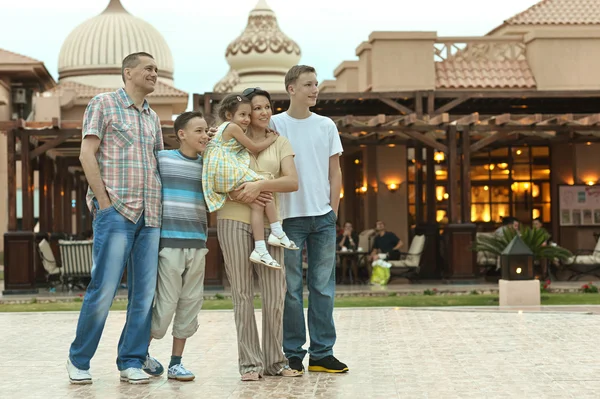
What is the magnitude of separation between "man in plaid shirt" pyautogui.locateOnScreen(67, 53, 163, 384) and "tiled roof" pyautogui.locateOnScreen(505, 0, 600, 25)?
2057cm

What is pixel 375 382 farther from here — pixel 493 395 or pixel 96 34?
pixel 96 34

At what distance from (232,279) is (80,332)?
936 millimetres

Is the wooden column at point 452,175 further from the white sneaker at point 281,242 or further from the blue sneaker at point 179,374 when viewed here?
the blue sneaker at point 179,374

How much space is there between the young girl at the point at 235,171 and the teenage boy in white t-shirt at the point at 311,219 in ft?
0.95

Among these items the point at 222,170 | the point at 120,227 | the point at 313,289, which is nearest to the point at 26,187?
the point at 313,289

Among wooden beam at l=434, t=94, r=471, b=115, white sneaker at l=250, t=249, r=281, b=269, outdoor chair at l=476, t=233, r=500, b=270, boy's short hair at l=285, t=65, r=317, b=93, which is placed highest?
wooden beam at l=434, t=94, r=471, b=115

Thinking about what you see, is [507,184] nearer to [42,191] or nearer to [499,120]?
[499,120]

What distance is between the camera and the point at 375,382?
668cm

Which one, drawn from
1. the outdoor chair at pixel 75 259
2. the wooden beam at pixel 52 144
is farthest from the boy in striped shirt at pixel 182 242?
the wooden beam at pixel 52 144

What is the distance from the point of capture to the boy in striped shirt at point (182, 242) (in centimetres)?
664

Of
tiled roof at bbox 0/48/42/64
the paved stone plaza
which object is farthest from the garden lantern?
tiled roof at bbox 0/48/42/64

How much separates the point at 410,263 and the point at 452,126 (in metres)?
2.50

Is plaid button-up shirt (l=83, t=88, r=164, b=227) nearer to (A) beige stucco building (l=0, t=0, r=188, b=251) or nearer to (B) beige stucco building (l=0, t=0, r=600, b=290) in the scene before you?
(A) beige stucco building (l=0, t=0, r=188, b=251)

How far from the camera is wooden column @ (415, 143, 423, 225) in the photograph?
73.6 feet
